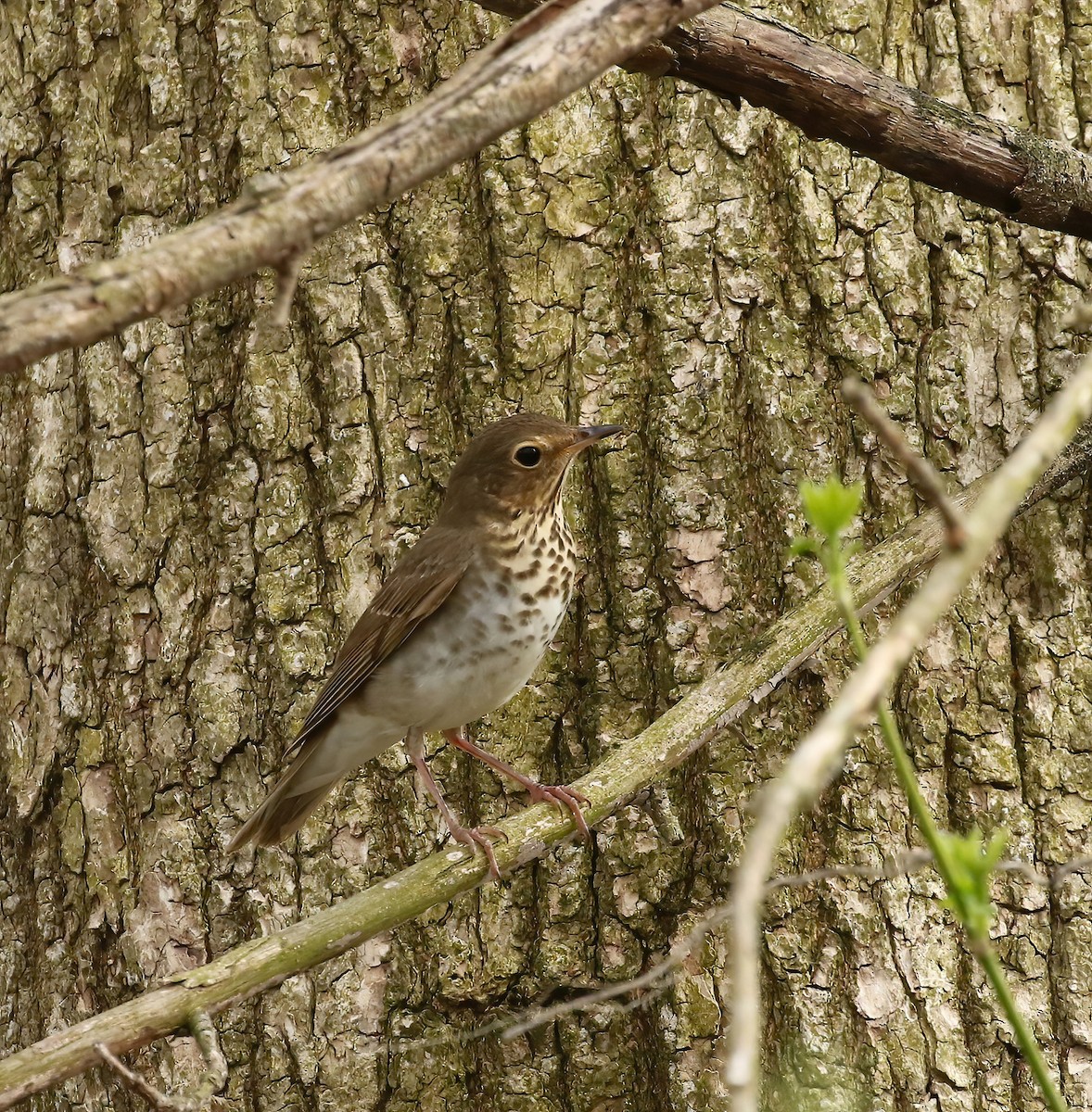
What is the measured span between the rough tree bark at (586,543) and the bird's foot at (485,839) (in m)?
0.28

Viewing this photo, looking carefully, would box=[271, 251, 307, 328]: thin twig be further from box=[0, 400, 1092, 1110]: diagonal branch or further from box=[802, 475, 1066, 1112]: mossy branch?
box=[0, 400, 1092, 1110]: diagonal branch

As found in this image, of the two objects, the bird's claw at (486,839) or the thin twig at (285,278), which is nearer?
the thin twig at (285,278)

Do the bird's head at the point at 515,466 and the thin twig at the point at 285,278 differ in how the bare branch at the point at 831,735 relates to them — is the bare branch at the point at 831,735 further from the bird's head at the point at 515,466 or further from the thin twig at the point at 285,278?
the bird's head at the point at 515,466

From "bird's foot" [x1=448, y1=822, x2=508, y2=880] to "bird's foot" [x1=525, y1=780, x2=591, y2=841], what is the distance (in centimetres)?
15

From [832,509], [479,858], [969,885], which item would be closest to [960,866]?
[969,885]

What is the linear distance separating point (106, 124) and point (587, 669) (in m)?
1.97

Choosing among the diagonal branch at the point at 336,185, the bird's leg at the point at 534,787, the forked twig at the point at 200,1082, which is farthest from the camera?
the bird's leg at the point at 534,787

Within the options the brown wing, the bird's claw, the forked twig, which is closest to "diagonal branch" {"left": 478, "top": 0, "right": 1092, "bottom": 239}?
the brown wing

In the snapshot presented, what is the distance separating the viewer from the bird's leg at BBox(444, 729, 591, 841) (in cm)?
274

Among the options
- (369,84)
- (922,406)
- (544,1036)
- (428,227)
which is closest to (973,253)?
(922,406)

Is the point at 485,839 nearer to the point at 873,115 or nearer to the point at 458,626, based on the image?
the point at 458,626

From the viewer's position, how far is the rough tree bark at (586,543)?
317 centimetres

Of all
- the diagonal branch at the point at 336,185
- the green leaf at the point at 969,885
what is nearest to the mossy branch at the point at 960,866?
the green leaf at the point at 969,885

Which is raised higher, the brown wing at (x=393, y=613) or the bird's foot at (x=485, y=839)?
the brown wing at (x=393, y=613)
